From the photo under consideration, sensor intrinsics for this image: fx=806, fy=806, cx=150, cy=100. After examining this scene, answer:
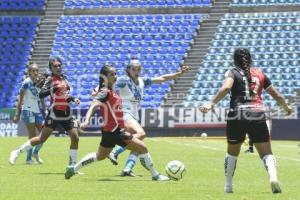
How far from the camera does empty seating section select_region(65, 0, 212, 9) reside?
5034 cm

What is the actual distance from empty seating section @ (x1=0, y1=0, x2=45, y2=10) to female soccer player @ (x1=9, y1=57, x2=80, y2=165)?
1447 inches

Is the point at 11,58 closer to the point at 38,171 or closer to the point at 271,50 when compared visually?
the point at 271,50

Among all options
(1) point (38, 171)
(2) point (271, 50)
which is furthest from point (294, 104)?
(1) point (38, 171)

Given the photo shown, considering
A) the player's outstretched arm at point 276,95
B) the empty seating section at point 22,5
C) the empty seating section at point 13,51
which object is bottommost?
the empty seating section at point 13,51

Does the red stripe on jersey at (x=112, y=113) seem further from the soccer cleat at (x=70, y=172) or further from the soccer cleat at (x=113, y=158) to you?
the soccer cleat at (x=113, y=158)

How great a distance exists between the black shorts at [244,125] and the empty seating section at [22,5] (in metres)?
42.6

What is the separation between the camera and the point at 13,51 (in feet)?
166

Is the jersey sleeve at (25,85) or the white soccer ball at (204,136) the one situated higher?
the jersey sleeve at (25,85)

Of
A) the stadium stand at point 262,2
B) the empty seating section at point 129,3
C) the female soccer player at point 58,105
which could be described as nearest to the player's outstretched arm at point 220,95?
the female soccer player at point 58,105

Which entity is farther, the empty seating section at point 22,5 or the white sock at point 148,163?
the empty seating section at point 22,5

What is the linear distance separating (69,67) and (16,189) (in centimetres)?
3648

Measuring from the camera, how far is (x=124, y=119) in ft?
49.7

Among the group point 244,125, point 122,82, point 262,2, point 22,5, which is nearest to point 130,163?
point 122,82

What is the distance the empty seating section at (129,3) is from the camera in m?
50.3
